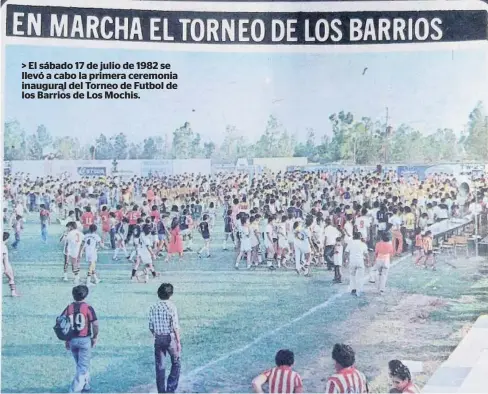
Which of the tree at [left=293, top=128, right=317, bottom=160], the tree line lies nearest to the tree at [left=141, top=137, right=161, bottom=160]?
the tree line

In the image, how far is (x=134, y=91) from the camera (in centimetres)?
173

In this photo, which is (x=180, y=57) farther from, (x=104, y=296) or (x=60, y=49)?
(x=104, y=296)

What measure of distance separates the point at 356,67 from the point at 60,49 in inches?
32.1

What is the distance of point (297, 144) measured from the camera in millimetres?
1733

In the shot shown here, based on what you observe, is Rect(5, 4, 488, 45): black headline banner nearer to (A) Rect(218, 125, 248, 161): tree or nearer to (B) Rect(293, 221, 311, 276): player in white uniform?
(A) Rect(218, 125, 248, 161): tree

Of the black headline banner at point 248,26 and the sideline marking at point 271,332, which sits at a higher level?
the black headline banner at point 248,26

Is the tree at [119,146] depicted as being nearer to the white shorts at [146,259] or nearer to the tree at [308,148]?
the white shorts at [146,259]

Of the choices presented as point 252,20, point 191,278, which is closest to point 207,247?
point 191,278

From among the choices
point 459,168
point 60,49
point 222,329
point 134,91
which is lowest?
point 222,329

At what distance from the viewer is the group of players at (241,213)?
1.72 m

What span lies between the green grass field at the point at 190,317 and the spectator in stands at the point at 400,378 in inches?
6.4

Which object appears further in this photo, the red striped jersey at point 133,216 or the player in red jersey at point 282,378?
the red striped jersey at point 133,216

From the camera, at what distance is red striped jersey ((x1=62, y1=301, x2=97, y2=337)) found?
1.67 m

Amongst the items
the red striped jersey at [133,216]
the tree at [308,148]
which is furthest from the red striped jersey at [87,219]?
the tree at [308,148]
